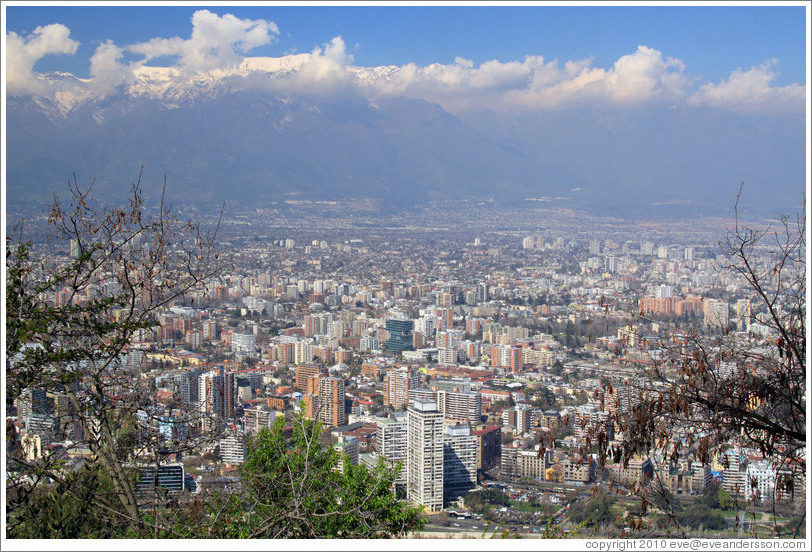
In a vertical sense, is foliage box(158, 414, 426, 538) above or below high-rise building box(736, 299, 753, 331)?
below

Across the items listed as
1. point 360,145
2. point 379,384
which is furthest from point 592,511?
point 360,145

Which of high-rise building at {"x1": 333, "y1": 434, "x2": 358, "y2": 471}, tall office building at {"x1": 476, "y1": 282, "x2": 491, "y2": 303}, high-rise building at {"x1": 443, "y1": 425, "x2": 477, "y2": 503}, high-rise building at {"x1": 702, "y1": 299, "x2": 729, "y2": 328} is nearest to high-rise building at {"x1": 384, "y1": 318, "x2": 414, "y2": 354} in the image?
tall office building at {"x1": 476, "y1": 282, "x2": 491, "y2": 303}

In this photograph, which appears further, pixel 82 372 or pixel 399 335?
pixel 399 335

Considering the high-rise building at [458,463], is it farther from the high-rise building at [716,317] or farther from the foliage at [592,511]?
the high-rise building at [716,317]

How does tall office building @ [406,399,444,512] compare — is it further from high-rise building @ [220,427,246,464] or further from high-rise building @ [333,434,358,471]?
high-rise building @ [220,427,246,464]

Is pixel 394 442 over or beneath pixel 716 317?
beneath

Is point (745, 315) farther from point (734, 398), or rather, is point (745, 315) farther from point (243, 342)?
point (243, 342)
